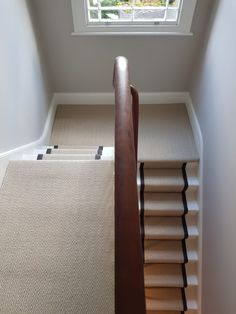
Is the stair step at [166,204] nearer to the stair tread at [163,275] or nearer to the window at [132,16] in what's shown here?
the stair tread at [163,275]

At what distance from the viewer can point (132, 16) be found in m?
2.63

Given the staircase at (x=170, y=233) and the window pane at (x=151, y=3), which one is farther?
the staircase at (x=170, y=233)

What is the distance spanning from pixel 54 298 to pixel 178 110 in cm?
241

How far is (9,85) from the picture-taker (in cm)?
195

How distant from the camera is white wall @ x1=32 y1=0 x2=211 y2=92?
262cm

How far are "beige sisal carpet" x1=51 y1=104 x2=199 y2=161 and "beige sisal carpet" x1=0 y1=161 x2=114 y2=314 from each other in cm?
117

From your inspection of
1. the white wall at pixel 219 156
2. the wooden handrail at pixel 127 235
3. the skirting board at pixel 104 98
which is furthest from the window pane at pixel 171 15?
the wooden handrail at pixel 127 235

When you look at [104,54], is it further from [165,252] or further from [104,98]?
[165,252]

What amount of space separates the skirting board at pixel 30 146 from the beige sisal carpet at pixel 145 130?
87 millimetres

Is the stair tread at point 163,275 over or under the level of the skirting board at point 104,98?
under

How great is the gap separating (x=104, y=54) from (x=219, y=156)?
4.51 ft

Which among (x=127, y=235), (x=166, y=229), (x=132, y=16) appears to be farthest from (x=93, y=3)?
(x=127, y=235)

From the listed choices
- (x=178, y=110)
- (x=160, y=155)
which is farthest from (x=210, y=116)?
(x=178, y=110)

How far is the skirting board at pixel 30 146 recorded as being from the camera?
1.78 meters
